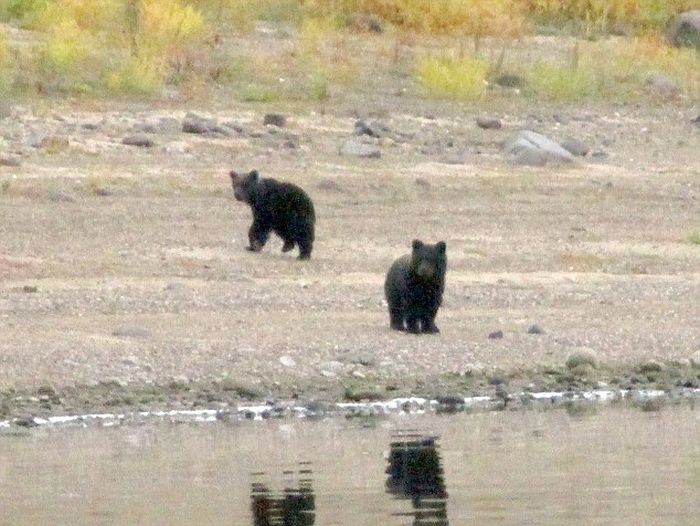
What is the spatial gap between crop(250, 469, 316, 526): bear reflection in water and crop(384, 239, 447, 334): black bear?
15.0ft

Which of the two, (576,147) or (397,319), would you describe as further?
(576,147)

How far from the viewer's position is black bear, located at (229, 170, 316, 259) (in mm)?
19953

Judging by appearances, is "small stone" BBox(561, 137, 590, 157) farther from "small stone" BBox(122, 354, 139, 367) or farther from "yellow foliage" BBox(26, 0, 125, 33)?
"small stone" BBox(122, 354, 139, 367)

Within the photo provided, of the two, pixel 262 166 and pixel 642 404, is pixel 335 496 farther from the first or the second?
pixel 262 166

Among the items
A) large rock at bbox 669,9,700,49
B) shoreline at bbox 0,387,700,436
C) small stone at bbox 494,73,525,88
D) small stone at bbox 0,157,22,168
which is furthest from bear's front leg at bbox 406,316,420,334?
large rock at bbox 669,9,700,49

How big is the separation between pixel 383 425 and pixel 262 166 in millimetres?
9893

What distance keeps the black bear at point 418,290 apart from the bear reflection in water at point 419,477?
2964 mm

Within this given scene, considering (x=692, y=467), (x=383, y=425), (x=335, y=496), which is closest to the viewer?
(x=335, y=496)

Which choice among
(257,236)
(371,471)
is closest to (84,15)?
(257,236)

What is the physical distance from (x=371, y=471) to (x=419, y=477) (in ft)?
0.97

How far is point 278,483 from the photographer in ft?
39.3

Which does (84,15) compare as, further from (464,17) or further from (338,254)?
(338,254)

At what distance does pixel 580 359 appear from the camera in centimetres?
1595

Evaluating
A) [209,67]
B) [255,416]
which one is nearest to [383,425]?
[255,416]
